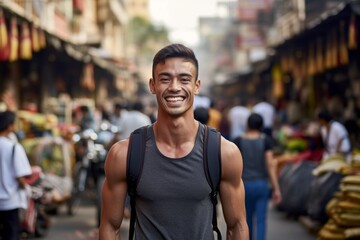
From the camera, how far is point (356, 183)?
802 cm

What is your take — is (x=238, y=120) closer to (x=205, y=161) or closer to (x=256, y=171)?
(x=256, y=171)

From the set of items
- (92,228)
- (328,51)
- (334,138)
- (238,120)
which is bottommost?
(92,228)

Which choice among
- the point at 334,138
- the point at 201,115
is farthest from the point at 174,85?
the point at 334,138

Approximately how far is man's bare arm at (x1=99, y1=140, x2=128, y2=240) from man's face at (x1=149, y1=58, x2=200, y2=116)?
11.1 inches

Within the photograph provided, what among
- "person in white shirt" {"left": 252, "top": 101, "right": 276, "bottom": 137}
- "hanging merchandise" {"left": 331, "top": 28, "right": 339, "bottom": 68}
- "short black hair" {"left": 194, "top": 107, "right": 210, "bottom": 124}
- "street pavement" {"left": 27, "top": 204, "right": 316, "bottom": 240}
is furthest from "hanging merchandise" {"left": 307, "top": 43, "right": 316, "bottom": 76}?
"short black hair" {"left": 194, "top": 107, "right": 210, "bottom": 124}

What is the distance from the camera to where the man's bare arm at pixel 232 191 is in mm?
3531

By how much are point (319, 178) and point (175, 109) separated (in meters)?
6.34

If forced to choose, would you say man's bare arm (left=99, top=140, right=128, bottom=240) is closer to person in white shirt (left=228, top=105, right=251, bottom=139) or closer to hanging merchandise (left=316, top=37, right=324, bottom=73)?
hanging merchandise (left=316, top=37, right=324, bottom=73)

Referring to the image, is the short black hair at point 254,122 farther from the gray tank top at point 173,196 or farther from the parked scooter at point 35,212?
the gray tank top at point 173,196

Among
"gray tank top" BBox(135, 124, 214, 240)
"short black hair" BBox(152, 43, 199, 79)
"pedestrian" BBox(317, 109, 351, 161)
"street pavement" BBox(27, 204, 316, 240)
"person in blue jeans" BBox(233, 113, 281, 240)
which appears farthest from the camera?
"pedestrian" BBox(317, 109, 351, 161)

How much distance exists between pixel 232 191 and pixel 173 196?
1.07 ft

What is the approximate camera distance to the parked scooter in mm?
9211

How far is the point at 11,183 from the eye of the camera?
23.3 feet

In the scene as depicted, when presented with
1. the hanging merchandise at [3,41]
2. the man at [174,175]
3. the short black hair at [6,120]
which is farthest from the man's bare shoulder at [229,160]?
the hanging merchandise at [3,41]
